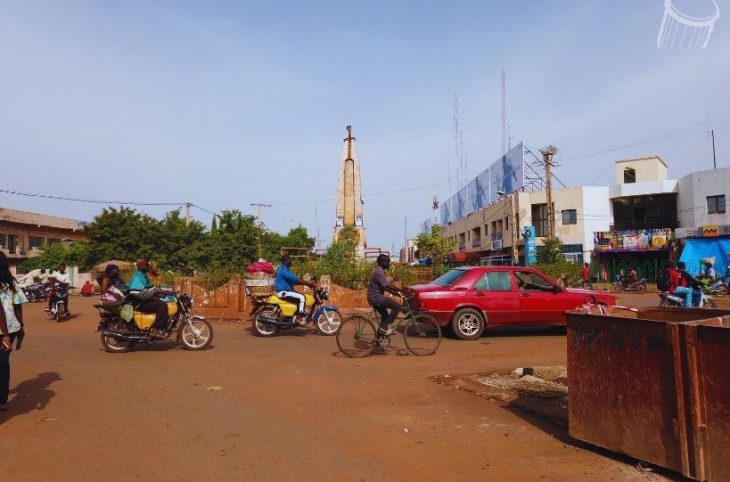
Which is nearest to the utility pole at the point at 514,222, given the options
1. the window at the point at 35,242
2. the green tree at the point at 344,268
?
the green tree at the point at 344,268

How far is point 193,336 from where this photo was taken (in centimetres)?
988

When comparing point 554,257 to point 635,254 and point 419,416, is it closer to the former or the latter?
point 635,254

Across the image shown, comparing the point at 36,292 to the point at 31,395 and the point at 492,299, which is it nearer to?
the point at 31,395

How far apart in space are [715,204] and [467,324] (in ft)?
101

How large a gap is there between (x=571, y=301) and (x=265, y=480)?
362 inches

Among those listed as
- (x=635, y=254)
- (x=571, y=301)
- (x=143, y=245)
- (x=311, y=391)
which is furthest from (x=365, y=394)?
(x=635, y=254)

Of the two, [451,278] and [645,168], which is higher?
[645,168]

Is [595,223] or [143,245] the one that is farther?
[595,223]

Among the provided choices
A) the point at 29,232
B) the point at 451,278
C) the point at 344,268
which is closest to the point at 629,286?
the point at 344,268

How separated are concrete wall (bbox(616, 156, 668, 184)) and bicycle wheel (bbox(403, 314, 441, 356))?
37.8m

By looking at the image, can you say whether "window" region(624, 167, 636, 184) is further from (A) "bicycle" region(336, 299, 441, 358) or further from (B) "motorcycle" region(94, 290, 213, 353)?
(B) "motorcycle" region(94, 290, 213, 353)

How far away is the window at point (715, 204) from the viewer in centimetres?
3404

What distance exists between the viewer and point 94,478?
3.84 m

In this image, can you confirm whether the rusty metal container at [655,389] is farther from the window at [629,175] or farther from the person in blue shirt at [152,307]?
the window at [629,175]
